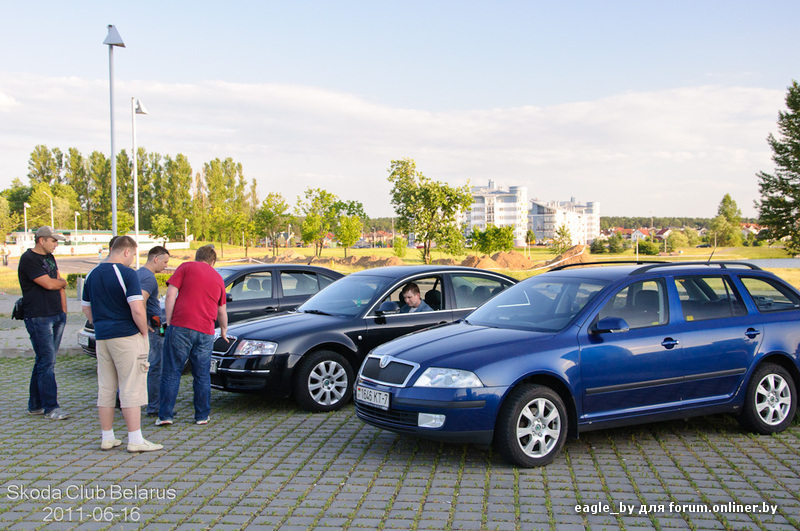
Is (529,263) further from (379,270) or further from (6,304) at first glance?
(379,270)

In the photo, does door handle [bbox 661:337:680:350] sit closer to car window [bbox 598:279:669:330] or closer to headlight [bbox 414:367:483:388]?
car window [bbox 598:279:669:330]

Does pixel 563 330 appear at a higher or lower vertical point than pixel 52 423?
higher

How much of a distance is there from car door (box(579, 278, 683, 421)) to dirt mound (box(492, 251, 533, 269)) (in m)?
40.3

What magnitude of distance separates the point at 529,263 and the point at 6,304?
35.0m

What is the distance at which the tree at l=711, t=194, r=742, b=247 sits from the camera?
11250 cm

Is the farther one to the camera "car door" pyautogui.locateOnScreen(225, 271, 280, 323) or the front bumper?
"car door" pyautogui.locateOnScreen(225, 271, 280, 323)

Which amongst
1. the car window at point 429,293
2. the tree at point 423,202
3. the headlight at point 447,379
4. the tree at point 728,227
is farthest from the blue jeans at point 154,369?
the tree at point 728,227

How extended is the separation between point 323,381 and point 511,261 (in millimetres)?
40784

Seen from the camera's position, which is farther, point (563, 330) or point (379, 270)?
point (379, 270)

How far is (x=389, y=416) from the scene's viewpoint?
545 centimetres

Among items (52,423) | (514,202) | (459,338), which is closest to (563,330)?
(459,338)

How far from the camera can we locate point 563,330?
557 centimetres

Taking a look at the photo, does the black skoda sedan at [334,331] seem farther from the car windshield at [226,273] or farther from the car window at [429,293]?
the car windshield at [226,273]

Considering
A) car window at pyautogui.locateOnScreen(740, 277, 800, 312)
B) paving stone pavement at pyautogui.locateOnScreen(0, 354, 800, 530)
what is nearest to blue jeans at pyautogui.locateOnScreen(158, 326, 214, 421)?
paving stone pavement at pyautogui.locateOnScreen(0, 354, 800, 530)
